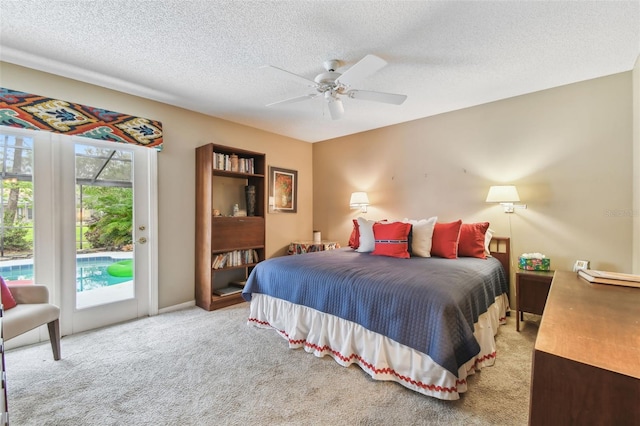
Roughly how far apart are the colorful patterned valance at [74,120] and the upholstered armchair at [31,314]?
1429mm

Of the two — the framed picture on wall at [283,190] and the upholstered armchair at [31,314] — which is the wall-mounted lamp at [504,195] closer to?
the framed picture on wall at [283,190]

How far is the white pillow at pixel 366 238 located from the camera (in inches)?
133

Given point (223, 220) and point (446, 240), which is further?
point (223, 220)

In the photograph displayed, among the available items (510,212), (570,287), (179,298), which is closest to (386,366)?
(570,287)

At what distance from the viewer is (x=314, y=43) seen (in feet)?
7.08

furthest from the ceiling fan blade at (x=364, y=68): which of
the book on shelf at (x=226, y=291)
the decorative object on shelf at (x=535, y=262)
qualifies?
the book on shelf at (x=226, y=291)

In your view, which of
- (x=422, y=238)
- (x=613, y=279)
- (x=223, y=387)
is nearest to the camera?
(x=613, y=279)

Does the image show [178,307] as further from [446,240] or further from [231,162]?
[446,240]

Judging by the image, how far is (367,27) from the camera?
196 cm

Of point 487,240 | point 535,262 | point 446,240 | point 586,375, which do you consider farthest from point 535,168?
point 586,375

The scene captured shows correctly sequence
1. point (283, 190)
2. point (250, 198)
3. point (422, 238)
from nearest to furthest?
point (422, 238)
point (250, 198)
point (283, 190)

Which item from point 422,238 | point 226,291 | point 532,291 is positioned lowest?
point 226,291

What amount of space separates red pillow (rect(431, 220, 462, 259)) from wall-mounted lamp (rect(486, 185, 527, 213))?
444mm

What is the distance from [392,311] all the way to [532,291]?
1.71 meters
